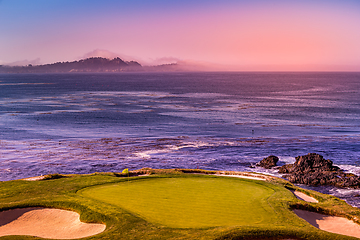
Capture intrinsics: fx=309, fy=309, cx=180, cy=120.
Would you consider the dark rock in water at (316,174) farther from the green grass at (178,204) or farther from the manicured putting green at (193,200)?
the manicured putting green at (193,200)

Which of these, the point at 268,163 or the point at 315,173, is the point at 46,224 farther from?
the point at 268,163

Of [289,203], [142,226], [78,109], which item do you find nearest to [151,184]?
[142,226]

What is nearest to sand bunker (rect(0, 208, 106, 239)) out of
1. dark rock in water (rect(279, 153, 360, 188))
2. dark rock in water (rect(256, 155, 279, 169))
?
dark rock in water (rect(279, 153, 360, 188))

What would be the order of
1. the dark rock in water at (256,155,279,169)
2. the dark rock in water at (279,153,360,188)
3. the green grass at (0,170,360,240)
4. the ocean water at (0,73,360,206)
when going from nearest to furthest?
the green grass at (0,170,360,240) < the dark rock in water at (279,153,360,188) < the dark rock in water at (256,155,279,169) < the ocean water at (0,73,360,206)

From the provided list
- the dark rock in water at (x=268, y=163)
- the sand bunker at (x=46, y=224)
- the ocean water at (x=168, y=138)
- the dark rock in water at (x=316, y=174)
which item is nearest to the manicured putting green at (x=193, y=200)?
the sand bunker at (x=46, y=224)

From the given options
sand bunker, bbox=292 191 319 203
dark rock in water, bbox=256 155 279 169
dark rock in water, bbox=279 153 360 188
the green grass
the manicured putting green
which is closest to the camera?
the green grass

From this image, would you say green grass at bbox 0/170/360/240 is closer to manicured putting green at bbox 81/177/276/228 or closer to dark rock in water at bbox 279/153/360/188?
manicured putting green at bbox 81/177/276/228

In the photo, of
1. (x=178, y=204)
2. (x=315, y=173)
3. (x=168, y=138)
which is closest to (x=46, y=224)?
(x=178, y=204)
